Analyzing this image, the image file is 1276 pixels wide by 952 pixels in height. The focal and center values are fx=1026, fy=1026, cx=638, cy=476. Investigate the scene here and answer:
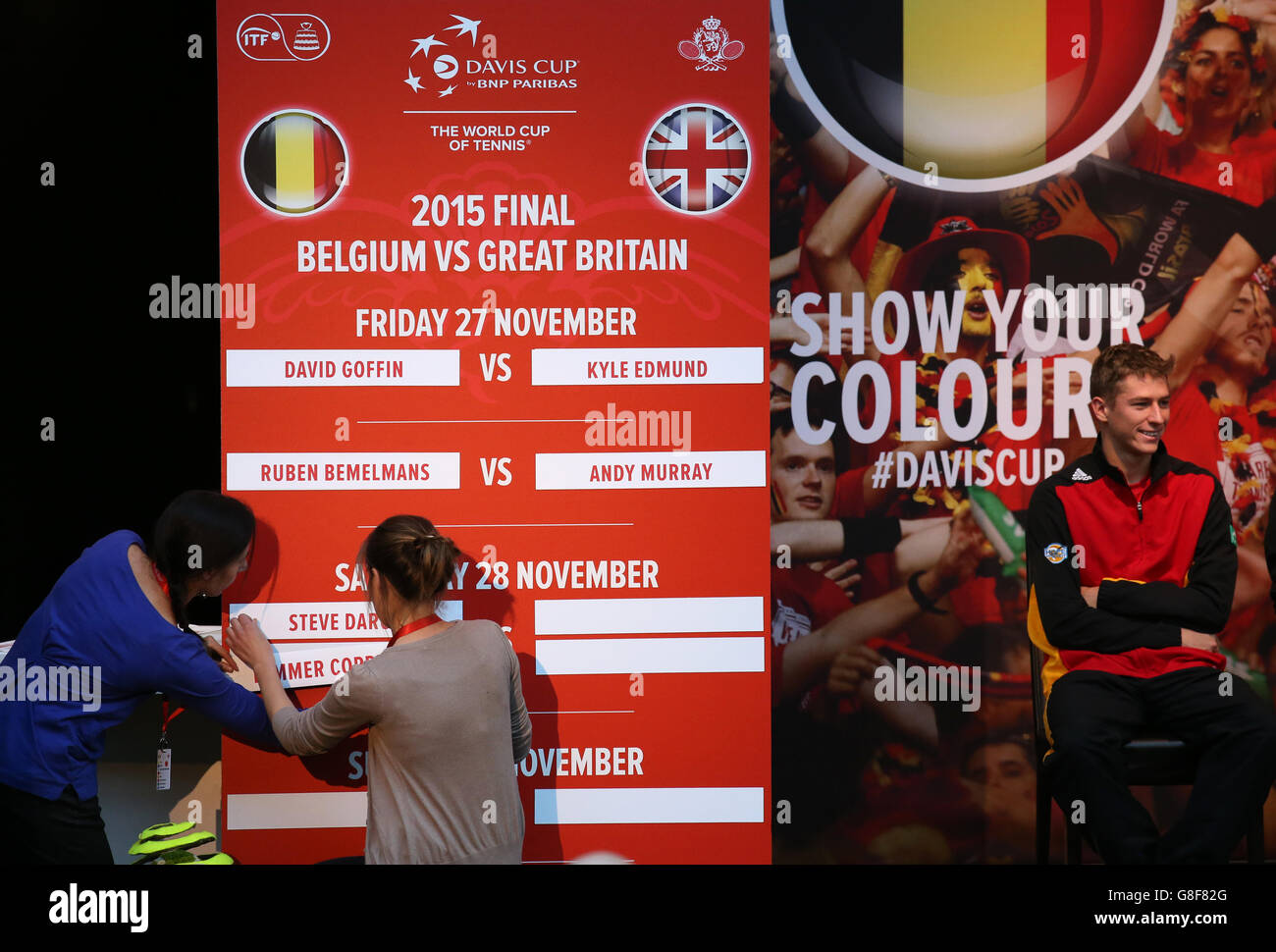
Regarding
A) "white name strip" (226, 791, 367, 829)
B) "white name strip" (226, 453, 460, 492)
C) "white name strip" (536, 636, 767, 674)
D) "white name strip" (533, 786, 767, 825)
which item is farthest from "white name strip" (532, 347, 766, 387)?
"white name strip" (226, 791, 367, 829)

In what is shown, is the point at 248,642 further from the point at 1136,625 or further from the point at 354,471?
the point at 1136,625

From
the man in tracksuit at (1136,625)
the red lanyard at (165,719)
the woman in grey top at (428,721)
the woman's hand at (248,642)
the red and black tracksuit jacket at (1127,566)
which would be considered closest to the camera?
the woman in grey top at (428,721)

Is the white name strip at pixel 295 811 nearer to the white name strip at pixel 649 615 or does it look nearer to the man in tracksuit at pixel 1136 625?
the white name strip at pixel 649 615

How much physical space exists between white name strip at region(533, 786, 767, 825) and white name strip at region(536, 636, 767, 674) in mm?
371

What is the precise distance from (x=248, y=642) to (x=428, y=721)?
3.02 ft

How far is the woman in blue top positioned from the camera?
268 cm

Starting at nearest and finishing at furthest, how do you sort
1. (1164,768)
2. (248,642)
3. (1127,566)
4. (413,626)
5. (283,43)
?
(413,626), (1164,768), (1127,566), (248,642), (283,43)

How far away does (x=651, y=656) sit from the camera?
3.21 m

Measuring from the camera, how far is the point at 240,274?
3.19 metres

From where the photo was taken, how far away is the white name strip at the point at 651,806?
3193 mm

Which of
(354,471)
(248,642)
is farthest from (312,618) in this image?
(354,471)

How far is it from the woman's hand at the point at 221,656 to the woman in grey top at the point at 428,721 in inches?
24.4

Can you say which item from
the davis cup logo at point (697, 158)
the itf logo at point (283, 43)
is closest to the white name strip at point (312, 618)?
the davis cup logo at point (697, 158)
